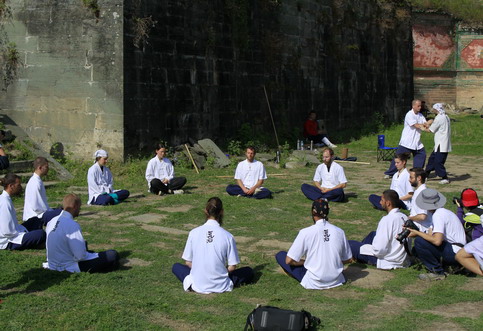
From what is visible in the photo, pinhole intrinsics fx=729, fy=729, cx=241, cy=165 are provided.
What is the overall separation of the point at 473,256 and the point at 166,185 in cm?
681

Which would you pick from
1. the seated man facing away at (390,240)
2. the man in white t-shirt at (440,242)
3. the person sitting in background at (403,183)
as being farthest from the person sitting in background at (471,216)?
the person sitting in background at (403,183)

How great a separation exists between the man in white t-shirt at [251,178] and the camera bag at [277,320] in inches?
273

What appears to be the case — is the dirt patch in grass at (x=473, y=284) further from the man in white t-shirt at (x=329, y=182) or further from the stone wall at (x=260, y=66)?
the stone wall at (x=260, y=66)

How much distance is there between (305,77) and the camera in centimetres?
2239

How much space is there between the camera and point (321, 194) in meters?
12.4

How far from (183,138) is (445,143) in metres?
6.08

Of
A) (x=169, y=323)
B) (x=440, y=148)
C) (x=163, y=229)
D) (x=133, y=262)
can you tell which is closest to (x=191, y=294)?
(x=169, y=323)

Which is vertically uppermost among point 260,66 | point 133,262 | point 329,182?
point 260,66

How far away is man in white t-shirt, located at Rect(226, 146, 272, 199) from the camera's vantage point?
12680 millimetres

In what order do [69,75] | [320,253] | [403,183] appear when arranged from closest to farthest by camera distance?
[320,253] < [403,183] < [69,75]

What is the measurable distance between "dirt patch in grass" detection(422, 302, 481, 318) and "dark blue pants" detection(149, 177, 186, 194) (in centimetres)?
715

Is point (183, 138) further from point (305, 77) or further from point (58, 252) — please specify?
point (58, 252)

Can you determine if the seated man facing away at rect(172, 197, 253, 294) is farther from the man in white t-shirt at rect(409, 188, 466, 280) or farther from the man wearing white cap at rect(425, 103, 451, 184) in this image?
the man wearing white cap at rect(425, 103, 451, 184)

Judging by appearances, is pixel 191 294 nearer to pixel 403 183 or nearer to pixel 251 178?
pixel 403 183
